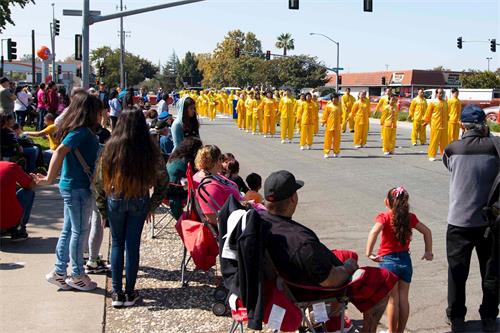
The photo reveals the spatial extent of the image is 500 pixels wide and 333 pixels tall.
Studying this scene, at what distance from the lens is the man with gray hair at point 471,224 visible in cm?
508

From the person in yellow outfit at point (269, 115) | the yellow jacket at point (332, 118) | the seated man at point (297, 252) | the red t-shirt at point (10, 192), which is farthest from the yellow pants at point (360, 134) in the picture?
the seated man at point (297, 252)

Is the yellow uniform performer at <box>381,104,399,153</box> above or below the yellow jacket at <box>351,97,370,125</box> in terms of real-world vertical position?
below

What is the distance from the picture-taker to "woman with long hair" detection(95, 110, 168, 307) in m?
5.25

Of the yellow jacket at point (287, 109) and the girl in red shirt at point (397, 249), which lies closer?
the girl in red shirt at point (397, 249)

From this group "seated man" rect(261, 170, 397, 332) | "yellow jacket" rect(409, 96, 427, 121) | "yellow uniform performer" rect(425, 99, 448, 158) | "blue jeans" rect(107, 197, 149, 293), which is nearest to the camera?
"seated man" rect(261, 170, 397, 332)

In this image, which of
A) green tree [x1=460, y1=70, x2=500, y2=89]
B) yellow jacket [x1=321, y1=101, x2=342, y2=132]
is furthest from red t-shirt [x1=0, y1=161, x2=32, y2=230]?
green tree [x1=460, y1=70, x2=500, y2=89]

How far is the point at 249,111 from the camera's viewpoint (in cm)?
2858

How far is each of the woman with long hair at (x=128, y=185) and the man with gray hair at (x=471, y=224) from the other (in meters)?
2.49

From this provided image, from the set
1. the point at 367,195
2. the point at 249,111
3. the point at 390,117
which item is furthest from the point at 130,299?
the point at 249,111

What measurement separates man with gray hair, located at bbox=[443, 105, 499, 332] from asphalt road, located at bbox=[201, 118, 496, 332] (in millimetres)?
238

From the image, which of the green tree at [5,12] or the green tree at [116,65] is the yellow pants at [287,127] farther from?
the green tree at [116,65]

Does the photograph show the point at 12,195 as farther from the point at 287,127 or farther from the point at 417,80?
the point at 417,80

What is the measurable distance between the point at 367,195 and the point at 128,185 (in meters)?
7.17

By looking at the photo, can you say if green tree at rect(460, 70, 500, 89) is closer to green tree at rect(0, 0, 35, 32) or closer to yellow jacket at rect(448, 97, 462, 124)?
yellow jacket at rect(448, 97, 462, 124)
